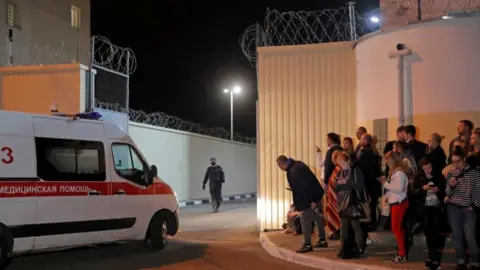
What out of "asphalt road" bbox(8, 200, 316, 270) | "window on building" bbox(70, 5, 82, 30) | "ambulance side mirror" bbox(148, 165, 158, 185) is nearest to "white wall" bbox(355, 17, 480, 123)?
"asphalt road" bbox(8, 200, 316, 270)

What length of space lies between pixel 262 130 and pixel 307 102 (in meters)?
1.14

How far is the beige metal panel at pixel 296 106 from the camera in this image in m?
12.5

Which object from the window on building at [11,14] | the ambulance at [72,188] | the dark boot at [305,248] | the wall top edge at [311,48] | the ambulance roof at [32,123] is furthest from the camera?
the window on building at [11,14]

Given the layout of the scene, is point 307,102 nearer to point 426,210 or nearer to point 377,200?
point 377,200

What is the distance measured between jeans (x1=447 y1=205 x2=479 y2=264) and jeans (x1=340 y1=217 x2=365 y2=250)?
4.77 feet

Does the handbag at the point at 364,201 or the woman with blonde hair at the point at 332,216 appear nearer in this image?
the handbag at the point at 364,201

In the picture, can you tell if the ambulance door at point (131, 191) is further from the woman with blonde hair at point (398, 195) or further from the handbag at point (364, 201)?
the woman with blonde hair at point (398, 195)

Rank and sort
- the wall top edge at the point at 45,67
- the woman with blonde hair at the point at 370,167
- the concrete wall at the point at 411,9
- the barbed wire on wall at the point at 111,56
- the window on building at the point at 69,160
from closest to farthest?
the window on building at the point at 69,160 < the woman with blonde hair at the point at 370,167 < the concrete wall at the point at 411,9 < the wall top edge at the point at 45,67 < the barbed wire on wall at the point at 111,56

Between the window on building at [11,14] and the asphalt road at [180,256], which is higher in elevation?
the window on building at [11,14]

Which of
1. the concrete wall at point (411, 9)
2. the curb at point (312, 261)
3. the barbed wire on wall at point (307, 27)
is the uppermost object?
the concrete wall at point (411, 9)

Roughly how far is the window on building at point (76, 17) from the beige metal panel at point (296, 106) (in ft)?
50.6

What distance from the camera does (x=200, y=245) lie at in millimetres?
11547

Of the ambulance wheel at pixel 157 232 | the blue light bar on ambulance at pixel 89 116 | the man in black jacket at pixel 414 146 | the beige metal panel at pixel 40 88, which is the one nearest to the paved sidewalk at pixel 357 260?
the man in black jacket at pixel 414 146

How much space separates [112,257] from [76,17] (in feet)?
60.7
